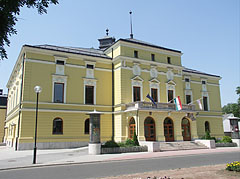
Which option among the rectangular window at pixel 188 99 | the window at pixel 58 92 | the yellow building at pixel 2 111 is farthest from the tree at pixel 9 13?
the yellow building at pixel 2 111

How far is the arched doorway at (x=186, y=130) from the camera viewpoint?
30.3 metres

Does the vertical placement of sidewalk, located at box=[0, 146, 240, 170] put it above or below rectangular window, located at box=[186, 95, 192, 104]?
below

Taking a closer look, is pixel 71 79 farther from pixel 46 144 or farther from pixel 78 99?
pixel 46 144

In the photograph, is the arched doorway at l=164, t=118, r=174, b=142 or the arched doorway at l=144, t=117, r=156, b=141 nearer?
the arched doorway at l=144, t=117, r=156, b=141

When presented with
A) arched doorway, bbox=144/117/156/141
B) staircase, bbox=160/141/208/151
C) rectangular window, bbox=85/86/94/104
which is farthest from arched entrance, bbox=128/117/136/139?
rectangular window, bbox=85/86/94/104

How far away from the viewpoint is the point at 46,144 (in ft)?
83.3

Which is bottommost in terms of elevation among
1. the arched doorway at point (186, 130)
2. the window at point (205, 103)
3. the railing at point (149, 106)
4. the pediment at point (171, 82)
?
the arched doorway at point (186, 130)

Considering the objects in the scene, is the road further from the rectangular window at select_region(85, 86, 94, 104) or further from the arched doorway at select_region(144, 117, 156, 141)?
the rectangular window at select_region(85, 86, 94, 104)

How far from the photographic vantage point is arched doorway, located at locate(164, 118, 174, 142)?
28688mm

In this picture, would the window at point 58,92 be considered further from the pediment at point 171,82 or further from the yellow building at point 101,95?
the pediment at point 171,82

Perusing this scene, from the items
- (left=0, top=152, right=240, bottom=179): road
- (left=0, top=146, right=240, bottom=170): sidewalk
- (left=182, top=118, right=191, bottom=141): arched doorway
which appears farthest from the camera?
(left=182, top=118, right=191, bottom=141): arched doorway

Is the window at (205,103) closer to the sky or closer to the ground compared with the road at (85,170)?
closer to the sky

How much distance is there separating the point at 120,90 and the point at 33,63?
1147cm

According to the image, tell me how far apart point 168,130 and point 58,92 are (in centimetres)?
1528
